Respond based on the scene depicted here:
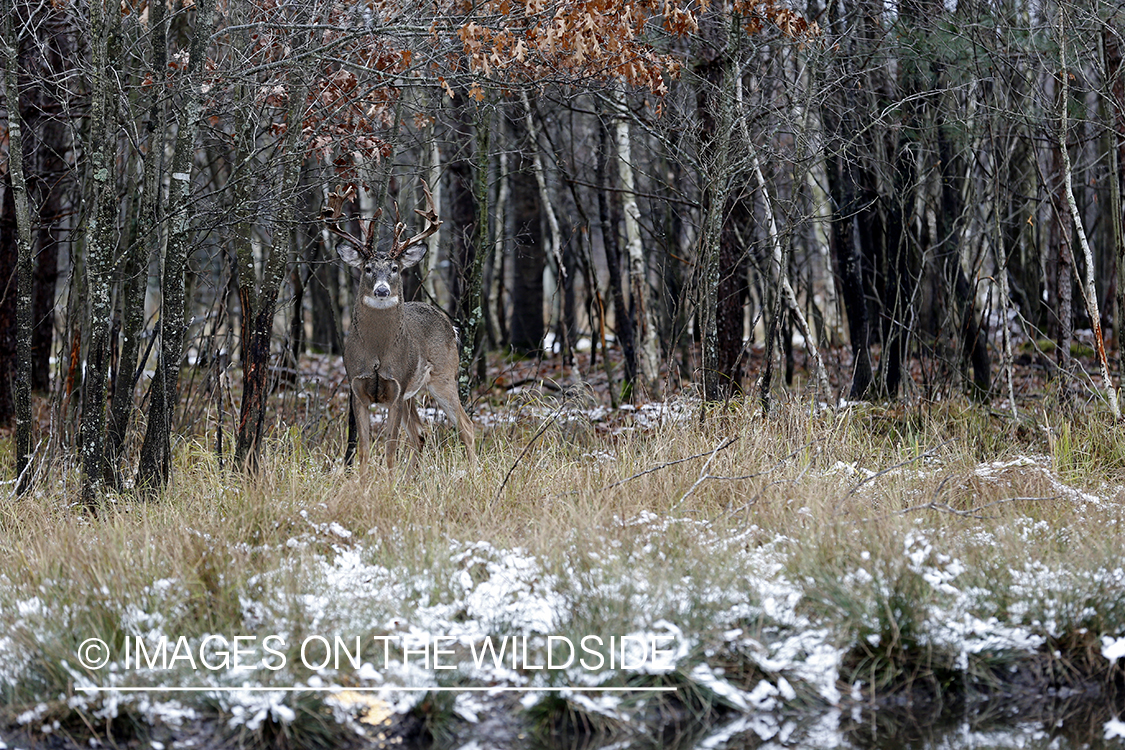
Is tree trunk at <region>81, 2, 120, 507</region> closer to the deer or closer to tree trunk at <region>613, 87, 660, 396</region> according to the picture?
the deer

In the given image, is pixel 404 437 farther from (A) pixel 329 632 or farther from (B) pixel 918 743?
(B) pixel 918 743

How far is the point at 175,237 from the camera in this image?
672cm

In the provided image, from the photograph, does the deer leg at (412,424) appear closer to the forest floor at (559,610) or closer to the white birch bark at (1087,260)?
the forest floor at (559,610)

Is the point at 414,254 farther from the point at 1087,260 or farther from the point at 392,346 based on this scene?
the point at 1087,260

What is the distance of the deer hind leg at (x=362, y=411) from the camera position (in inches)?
320

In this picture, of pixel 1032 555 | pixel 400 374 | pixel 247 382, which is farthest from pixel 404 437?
pixel 1032 555

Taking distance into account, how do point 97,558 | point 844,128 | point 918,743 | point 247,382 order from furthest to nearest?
point 844,128 < point 247,382 < point 97,558 < point 918,743

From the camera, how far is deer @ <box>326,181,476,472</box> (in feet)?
26.7

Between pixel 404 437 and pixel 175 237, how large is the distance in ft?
8.29

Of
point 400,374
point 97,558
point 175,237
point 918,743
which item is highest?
point 175,237

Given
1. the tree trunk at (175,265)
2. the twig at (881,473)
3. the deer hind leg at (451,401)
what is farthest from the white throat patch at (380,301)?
the twig at (881,473)

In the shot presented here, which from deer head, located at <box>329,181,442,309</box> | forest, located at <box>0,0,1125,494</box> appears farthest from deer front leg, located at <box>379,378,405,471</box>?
forest, located at <box>0,0,1125,494</box>

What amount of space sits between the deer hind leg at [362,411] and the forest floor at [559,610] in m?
1.31

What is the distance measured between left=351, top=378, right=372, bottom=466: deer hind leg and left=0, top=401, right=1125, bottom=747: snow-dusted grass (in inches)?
50.4
